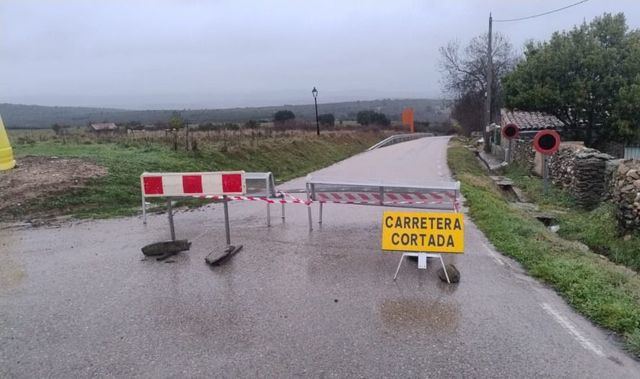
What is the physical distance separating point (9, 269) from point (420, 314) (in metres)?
5.94

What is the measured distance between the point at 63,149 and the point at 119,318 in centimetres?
1492

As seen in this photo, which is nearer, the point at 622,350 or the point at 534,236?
the point at 622,350

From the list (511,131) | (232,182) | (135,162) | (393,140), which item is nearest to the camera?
(232,182)

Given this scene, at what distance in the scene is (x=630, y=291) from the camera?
21.0 feet

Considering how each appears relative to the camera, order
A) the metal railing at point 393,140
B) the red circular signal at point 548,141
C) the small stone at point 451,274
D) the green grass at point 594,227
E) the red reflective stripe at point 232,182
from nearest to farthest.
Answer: the small stone at point 451,274 → the red reflective stripe at point 232,182 → the green grass at point 594,227 → the red circular signal at point 548,141 → the metal railing at point 393,140

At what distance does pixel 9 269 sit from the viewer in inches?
301

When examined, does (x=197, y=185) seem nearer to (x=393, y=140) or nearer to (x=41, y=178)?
(x=41, y=178)

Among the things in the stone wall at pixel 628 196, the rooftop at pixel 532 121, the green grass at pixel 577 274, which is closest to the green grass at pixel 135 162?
the green grass at pixel 577 274

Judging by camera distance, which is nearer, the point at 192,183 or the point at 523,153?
the point at 192,183

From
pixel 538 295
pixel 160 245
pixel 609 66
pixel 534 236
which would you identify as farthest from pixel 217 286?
pixel 609 66

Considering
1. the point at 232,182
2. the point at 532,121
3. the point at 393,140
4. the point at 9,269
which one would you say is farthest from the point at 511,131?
the point at 393,140

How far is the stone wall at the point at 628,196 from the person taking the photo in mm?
10406

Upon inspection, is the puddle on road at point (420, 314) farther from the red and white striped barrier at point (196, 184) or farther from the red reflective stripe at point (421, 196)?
the red and white striped barrier at point (196, 184)

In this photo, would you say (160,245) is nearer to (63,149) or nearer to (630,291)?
(630,291)
